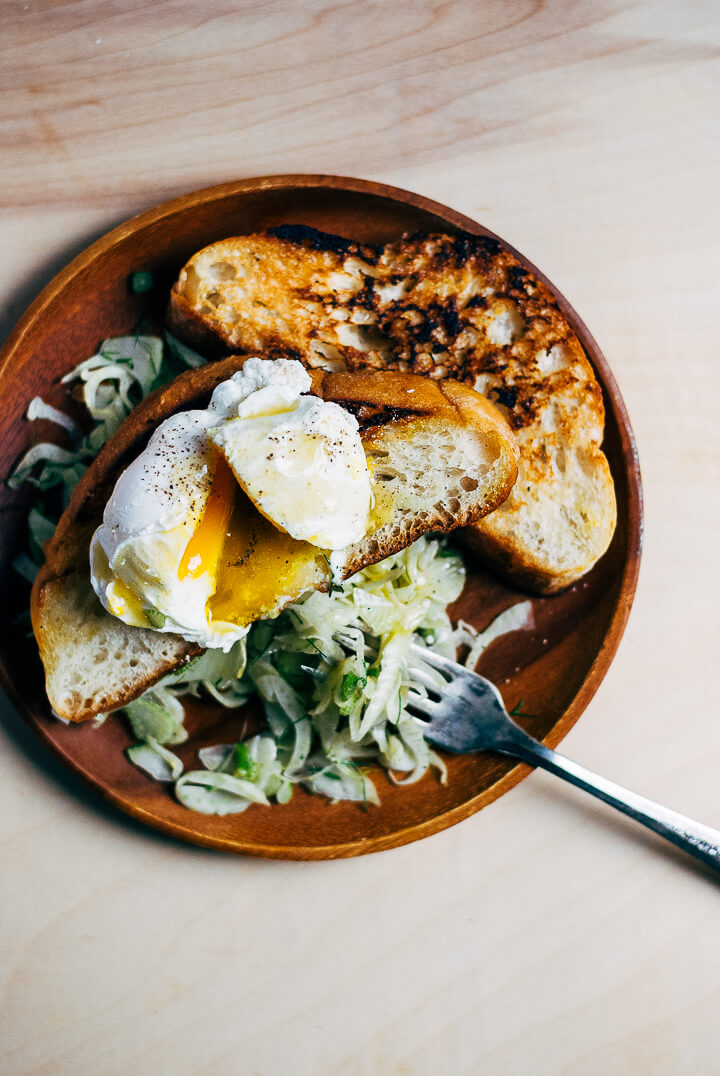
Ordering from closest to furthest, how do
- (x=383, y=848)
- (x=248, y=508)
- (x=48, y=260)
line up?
(x=248, y=508)
(x=383, y=848)
(x=48, y=260)

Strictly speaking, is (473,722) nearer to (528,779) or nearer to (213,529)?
(528,779)

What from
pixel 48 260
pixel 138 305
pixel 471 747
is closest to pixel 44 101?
pixel 48 260

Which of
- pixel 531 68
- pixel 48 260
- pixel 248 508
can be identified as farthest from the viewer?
pixel 531 68

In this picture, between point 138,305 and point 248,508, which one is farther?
point 138,305

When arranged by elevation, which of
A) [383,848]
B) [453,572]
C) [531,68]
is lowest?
[383,848]

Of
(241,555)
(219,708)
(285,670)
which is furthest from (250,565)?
(219,708)

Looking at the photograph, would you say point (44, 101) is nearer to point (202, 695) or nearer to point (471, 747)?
point (202, 695)
